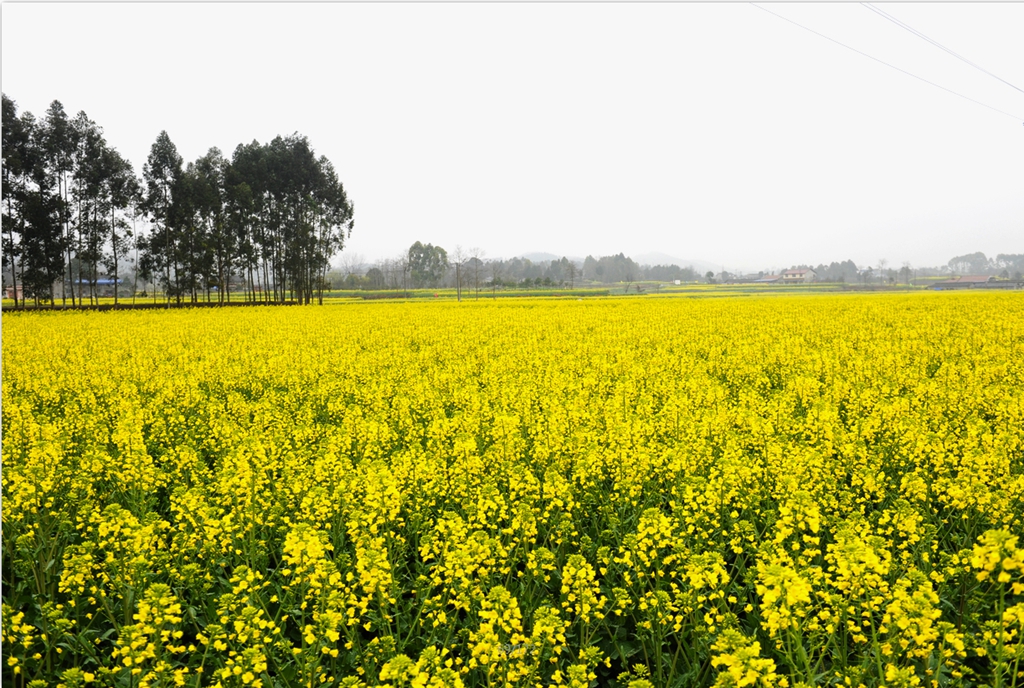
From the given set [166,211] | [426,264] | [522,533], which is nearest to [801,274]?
[426,264]

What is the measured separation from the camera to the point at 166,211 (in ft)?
158

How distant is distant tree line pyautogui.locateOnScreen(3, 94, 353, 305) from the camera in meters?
40.1

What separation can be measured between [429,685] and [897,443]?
658 centimetres

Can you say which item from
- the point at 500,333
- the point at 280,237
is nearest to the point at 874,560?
the point at 500,333

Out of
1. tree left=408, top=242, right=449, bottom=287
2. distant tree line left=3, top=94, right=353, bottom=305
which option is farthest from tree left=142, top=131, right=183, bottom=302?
tree left=408, top=242, right=449, bottom=287

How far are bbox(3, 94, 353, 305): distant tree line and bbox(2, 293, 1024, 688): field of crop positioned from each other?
36.7 m

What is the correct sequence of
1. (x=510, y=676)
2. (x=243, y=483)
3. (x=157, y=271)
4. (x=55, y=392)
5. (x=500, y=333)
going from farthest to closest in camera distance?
(x=157, y=271) → (x=500, y=333) → (x=55, y=392) → (x=243, y=483) → (x=510, y=676)

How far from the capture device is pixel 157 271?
4759 centimetres

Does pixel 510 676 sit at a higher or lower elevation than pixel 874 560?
lower

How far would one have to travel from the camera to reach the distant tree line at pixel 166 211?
40053 mm

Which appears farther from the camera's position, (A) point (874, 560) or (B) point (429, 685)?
(A) point (874, 560)

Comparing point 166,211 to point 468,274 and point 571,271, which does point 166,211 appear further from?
point 571,271

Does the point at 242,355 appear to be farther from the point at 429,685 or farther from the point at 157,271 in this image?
the point at 157,271

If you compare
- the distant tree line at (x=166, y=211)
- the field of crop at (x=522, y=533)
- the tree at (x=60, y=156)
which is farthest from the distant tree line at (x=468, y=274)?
the field of crop at (x=522, y=533)
